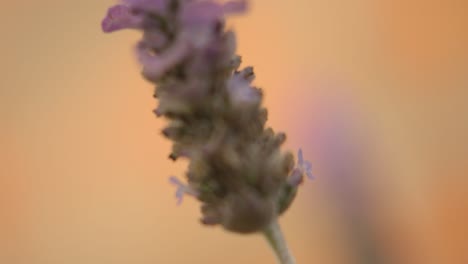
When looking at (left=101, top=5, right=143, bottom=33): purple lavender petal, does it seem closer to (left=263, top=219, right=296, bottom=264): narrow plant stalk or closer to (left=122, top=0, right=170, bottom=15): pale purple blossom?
(left=122, top=0, right=170, bottom=15): pale purple blossom

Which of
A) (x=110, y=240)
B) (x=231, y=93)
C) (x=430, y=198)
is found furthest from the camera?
(x=430, y=198)

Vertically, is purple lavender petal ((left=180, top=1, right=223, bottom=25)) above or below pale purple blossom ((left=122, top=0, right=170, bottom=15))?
below

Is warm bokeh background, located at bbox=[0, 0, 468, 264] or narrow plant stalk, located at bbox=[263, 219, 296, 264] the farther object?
warm bokeh background, located at bbox=[0, 0, 468, 264]

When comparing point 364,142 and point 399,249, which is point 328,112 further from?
point 399,249

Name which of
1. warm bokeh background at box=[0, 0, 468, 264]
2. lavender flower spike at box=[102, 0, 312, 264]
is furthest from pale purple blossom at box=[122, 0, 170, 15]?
warm bokeh background at box=[0, 0, 468, 264]

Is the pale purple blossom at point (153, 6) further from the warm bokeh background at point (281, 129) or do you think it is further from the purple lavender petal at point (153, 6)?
the warm bokeh background at point (281, 129)

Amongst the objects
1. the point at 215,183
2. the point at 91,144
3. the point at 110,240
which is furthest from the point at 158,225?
the point at 215,183

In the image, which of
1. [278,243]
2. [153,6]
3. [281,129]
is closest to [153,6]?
[153,6]

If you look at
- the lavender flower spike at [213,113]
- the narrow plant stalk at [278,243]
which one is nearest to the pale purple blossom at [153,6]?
the lavender flower spike at [213,113]
